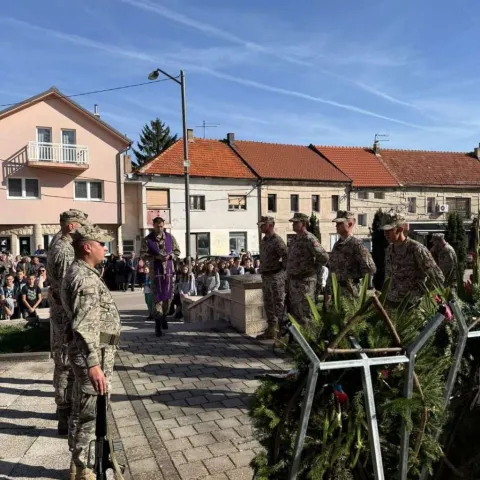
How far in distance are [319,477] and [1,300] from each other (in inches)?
455

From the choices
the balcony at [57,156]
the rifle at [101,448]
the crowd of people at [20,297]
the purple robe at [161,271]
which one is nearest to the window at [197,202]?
the balcony at [57,156]

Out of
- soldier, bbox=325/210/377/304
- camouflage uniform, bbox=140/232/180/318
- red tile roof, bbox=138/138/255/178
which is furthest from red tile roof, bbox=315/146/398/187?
soldier, bbox=325/210/377/304

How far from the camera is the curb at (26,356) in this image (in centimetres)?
651

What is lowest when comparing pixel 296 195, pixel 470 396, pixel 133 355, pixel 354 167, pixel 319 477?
pixel 133 355

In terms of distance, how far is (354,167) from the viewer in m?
37.9

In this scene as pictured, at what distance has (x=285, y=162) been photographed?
3572 centimetres

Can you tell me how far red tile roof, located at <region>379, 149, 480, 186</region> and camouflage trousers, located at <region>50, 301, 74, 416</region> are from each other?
1456 inches

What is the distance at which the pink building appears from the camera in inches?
1006

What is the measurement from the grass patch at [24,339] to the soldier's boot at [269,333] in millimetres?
3437

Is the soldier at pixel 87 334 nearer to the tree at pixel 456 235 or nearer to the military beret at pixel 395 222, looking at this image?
the military beret at pixel 395 222

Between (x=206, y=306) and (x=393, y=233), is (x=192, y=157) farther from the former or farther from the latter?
(x=393, y=233)

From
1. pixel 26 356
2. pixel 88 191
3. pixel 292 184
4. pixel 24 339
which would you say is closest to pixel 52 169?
pixel 88 191

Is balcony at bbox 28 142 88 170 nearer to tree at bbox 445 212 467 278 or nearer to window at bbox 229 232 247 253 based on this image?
window at bbox 229 232 247 253

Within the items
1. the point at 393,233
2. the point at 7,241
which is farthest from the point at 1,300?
the point at 7,241
